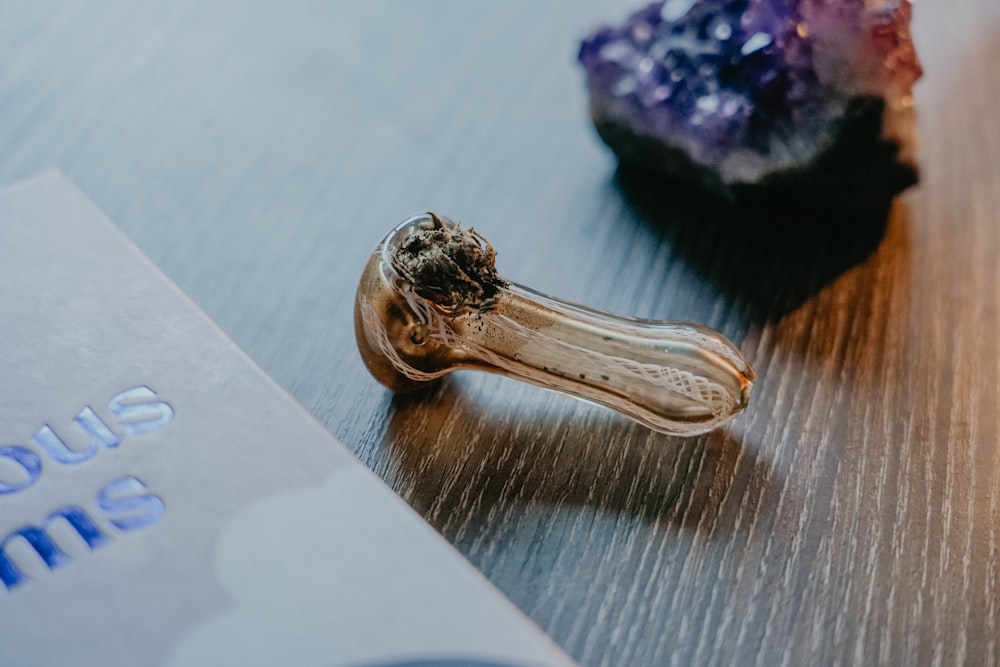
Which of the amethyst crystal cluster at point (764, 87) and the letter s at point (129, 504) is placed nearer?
the letter s at point (129, 504)

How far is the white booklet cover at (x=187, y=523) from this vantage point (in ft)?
0.95

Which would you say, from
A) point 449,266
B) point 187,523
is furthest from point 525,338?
point 187,523

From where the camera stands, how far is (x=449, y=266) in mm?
364

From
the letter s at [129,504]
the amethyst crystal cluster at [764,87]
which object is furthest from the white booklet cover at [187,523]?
the amethyst crystal cluster at [764,87]

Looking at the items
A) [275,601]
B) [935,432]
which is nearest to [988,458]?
[935,432]

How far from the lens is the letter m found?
1.01 ft

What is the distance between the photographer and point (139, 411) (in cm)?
35

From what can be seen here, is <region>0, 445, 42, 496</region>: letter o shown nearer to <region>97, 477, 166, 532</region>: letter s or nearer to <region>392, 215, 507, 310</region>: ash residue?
<region>97, 477, 166, 532</region>: letter s

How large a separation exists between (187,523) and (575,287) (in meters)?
0.23

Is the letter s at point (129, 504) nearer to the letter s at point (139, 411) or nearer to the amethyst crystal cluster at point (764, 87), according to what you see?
the letter s at point (139, 411)

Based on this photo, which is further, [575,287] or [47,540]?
[575,287]

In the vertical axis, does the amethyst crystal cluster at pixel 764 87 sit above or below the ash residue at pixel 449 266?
below

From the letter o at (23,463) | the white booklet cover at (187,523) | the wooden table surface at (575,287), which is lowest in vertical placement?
the wooden table surface at (575,287)

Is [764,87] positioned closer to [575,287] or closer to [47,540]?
[575,287]
